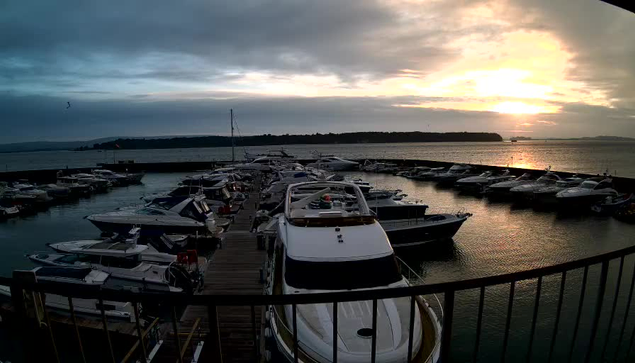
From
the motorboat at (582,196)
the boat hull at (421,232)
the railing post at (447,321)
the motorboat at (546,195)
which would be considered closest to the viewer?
the railing post at (447,321)

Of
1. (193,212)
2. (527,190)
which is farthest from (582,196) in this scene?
(193,212)

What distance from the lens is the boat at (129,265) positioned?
12.4 m

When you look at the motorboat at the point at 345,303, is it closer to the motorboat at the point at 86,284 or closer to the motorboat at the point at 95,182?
the motorboat at the point at 86,284

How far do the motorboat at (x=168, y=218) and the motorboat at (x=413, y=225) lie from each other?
954 centimetres

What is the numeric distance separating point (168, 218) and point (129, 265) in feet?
24.4

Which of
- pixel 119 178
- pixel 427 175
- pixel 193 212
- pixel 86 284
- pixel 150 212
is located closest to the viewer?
pixel 86 284

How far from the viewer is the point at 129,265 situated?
42.2ft

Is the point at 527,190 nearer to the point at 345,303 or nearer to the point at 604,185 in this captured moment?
the point at 604,185

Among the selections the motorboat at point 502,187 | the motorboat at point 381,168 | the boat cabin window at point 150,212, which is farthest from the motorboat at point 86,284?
the motorboat at point 381,168

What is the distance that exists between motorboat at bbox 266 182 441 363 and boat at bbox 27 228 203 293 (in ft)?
16.6

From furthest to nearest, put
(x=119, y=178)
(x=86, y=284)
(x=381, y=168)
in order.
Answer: (x=381, y=168), (x=119, y=178), (x=86, y=284)

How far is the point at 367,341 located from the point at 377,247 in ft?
7.98

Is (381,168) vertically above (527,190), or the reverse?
(527,190)

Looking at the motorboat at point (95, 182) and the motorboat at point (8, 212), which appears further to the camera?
the motorboat at point (95, 182)
